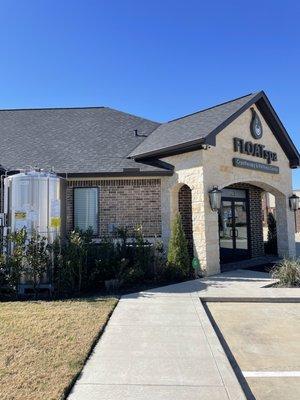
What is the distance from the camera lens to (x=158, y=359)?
4871 millimetres

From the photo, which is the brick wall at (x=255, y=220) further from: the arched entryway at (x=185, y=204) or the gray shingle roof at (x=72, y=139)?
the gray shingle roof at (x=72, y=139)

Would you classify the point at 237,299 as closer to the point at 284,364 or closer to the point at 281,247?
the point at 284,364

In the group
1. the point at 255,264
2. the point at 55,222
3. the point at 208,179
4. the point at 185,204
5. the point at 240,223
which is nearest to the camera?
the point at 55,222

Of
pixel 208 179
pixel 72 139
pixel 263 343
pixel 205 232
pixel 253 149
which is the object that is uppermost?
pixel 72 139

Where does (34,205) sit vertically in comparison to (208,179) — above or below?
below

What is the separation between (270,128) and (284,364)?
38.8 ft

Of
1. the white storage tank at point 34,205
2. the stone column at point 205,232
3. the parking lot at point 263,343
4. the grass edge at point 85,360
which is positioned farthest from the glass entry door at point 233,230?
the grass edge at point 85,360

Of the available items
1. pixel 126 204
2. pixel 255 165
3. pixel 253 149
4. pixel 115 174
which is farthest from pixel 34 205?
pixel 253 149

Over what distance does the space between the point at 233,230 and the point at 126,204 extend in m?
4.89

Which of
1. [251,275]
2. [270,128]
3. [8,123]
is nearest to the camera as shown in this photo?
[251,275]

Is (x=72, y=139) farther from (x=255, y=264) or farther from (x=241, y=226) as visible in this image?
(x=255, y=264)


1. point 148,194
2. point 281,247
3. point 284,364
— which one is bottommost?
point 284,364

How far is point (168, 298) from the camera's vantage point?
332 inches

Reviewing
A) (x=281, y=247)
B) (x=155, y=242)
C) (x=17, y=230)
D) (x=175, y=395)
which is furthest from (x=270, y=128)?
(x=175, y=395)
